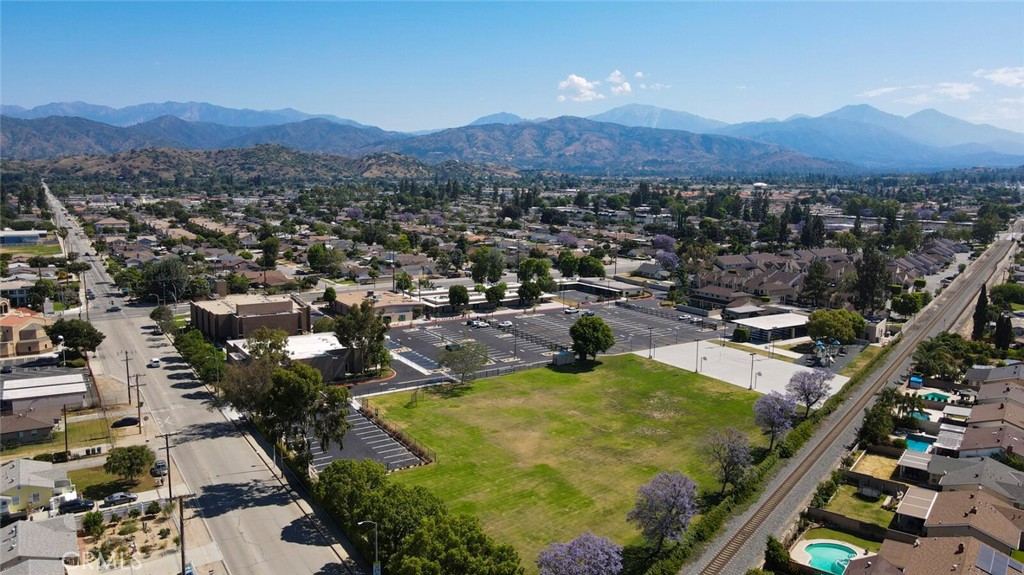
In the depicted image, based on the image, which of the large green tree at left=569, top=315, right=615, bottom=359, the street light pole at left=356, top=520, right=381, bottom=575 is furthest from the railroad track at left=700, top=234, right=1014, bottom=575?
the large green tree at left=569, top=315, right=615, bottom=359

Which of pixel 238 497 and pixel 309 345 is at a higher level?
pixel 309 345

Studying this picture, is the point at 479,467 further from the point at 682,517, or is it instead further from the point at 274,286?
the point at 274,286

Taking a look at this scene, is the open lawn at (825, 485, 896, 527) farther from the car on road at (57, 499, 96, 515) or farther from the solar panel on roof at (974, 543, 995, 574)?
the car on road at (57, 499, 96, 515)

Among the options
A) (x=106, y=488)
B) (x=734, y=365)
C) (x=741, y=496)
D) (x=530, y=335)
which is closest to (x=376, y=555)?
(x=741, y=496)

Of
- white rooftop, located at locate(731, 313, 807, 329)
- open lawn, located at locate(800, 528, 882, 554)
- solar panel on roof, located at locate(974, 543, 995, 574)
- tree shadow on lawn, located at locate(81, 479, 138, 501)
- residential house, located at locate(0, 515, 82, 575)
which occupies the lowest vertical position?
open lawn, located at locate(800, 528, 882, 554)

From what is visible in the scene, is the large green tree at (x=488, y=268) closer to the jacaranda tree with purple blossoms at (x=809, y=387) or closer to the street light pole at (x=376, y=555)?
the jacaranda tree with purple blossoms at (x=809, y=387)

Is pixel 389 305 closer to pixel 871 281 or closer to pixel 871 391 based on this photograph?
pixel 871 391

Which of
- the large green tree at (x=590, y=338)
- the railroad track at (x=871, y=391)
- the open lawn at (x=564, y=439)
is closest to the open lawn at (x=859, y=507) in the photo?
the railroad track at (x=871, y=391)
